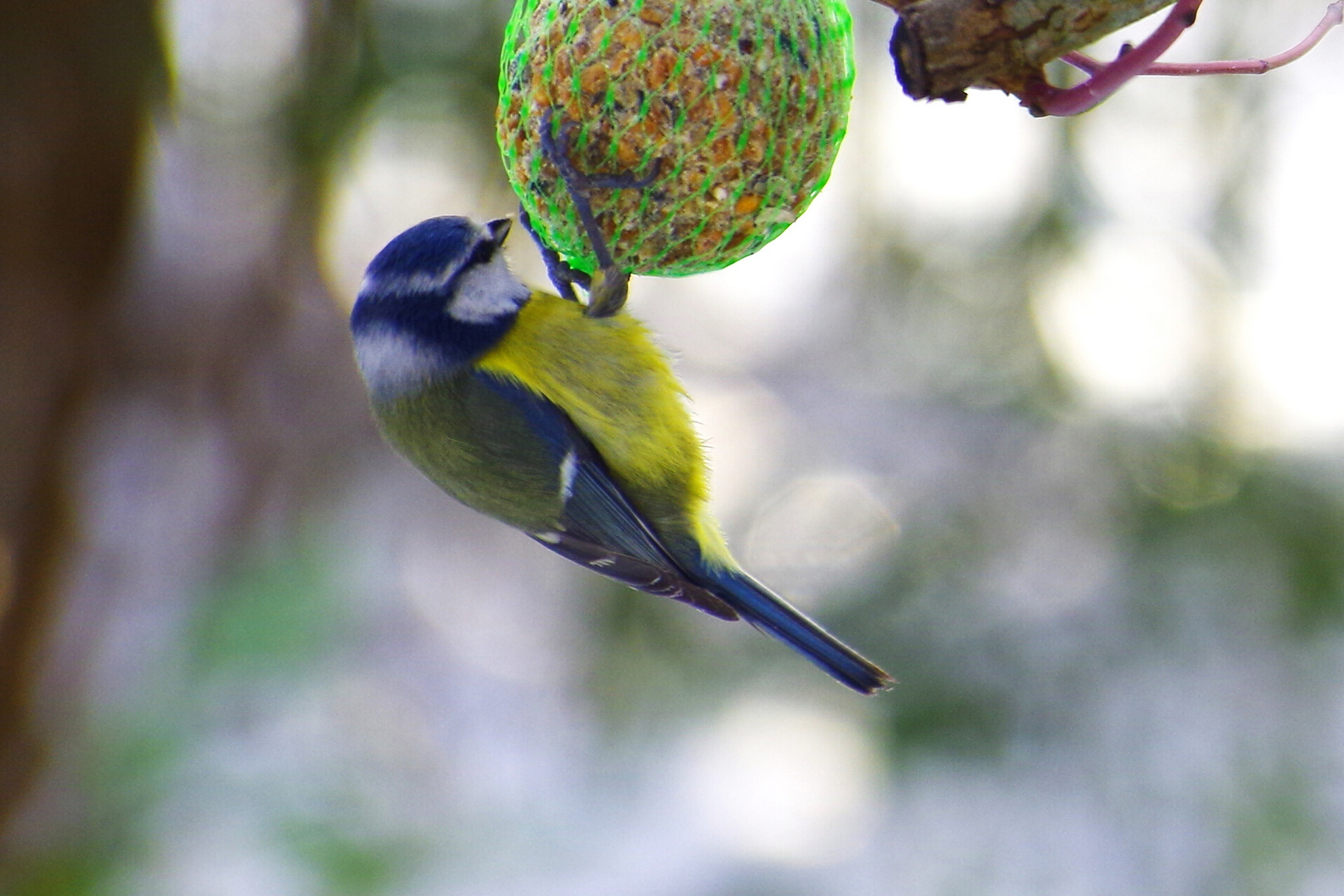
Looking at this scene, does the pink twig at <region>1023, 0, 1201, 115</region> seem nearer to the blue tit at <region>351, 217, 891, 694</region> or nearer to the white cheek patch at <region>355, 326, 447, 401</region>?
the blue tit at <region>351, 217, 891, 694</region>

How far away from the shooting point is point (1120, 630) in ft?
12.4

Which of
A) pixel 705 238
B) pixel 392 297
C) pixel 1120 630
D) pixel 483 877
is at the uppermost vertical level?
pixel 1120 630

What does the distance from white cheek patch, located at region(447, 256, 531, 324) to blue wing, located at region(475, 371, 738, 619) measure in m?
0.08

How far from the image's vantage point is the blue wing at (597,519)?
1.52 metres

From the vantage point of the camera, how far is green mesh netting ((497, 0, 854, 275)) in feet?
4.06

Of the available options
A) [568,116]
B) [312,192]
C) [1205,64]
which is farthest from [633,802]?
[1205,64]

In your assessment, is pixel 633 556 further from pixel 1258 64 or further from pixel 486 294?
pixel 1258 64

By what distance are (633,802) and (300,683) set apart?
1676 mm

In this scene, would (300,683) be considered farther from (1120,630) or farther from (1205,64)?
(1120,630)

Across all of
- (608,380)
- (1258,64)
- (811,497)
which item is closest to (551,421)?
(608,380)

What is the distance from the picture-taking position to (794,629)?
5.14 ft

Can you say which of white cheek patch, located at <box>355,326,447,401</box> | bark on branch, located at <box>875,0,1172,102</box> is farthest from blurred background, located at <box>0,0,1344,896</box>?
bark on branch, located at <box>875,0,1172,102</box>

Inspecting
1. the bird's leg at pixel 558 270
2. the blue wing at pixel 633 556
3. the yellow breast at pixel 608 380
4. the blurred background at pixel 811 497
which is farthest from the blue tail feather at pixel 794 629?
the blurred background at pixel 811 497

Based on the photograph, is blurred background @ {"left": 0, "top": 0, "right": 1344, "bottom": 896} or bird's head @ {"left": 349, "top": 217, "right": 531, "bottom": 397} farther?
blurred background @ {"left": 0, "top": 0, "right": 1344, "bottom": 896}
